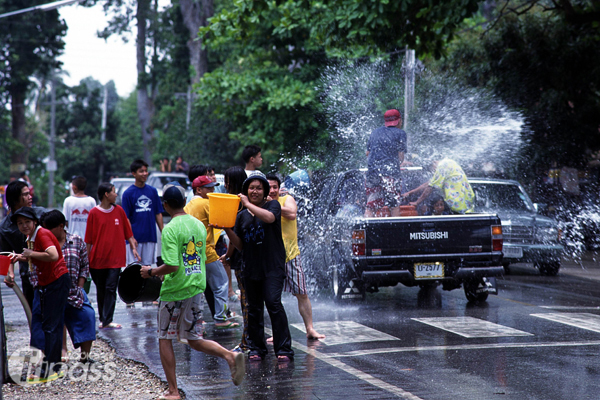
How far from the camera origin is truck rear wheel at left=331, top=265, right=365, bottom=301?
998cm

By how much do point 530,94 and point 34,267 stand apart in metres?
15.7

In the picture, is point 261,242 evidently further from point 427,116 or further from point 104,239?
point 427,116

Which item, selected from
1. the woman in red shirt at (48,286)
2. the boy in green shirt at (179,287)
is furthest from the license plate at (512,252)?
the woman in red shirt at (48,286)

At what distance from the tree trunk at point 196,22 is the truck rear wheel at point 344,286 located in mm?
20290

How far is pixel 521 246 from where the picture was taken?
1338 cm

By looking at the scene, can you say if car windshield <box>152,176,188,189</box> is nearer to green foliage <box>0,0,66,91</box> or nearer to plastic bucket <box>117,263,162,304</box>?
plastic bucket <box>117,263,162,304</box>

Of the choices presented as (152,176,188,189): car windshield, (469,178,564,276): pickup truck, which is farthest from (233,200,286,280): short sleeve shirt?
(152,176,188,189): car windshield

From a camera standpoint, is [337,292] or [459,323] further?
[337,292]

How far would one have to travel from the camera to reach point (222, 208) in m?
6.43

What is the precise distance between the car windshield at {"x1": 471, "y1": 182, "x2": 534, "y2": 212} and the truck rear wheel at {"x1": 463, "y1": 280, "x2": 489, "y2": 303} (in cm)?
371

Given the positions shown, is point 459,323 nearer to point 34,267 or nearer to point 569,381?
point 569,381

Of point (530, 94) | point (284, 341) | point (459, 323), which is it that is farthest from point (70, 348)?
point (530, 94)

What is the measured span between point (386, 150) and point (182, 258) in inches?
226

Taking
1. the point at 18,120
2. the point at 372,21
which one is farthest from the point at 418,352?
the point at 18,120
